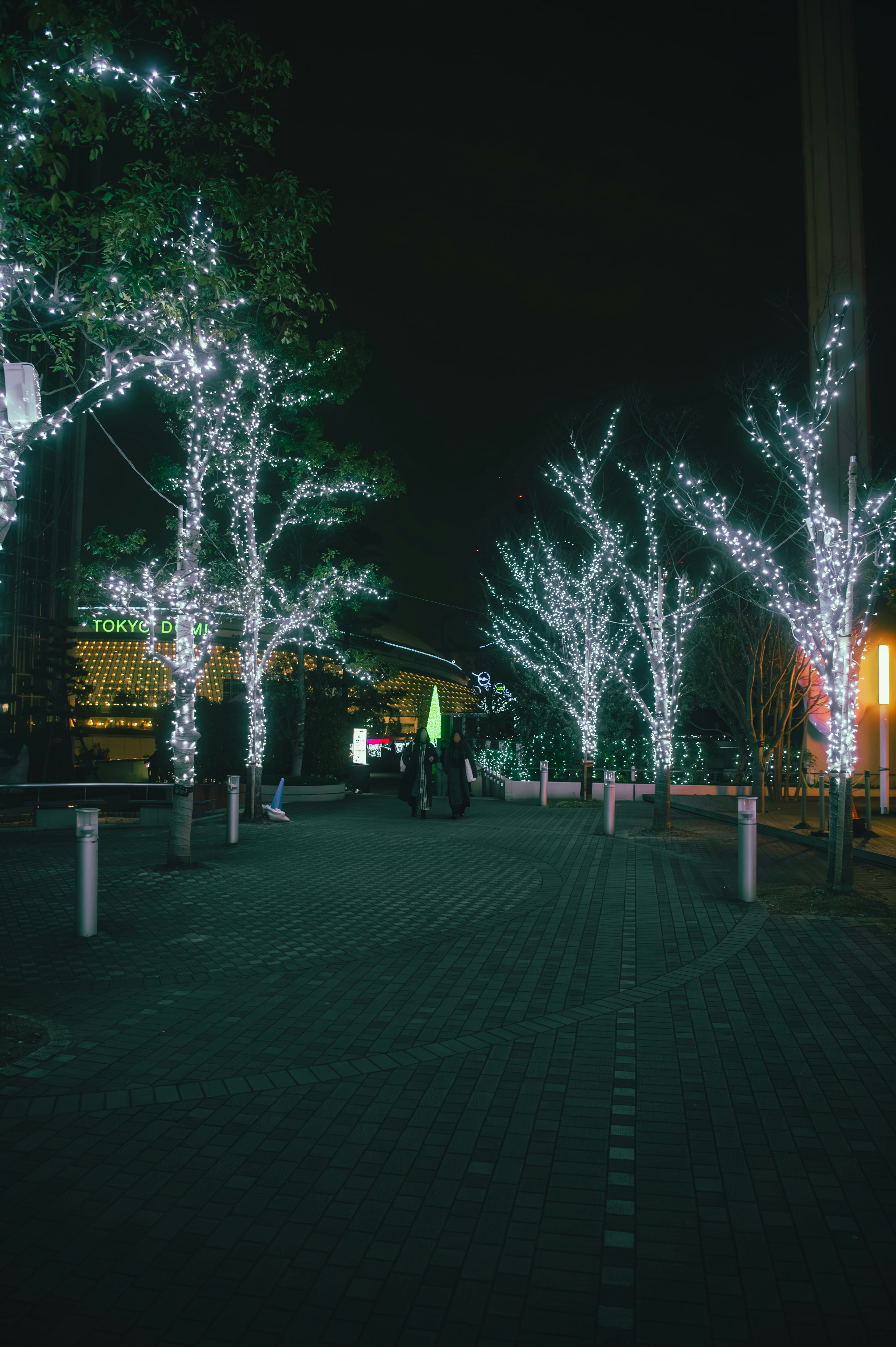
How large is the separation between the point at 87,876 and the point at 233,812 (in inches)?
243

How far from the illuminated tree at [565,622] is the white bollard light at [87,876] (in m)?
12.9

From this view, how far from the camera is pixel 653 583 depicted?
53.8 feet

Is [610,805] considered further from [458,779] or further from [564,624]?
[564,624]

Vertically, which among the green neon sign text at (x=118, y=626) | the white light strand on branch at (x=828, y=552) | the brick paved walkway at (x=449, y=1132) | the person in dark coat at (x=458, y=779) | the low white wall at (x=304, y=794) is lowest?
the brick paved walkway at (x=449, y=1132)

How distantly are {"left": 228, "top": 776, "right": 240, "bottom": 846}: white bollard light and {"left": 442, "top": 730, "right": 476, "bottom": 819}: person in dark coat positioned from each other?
592cm

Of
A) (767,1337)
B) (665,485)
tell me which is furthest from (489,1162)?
(665,485)

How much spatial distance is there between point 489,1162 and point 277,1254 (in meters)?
1.08

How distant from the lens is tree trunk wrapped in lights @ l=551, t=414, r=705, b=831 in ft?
53.7

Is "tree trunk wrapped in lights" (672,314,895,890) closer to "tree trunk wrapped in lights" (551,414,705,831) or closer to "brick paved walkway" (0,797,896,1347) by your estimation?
"brick paved walkway" (0,797,896,1347)

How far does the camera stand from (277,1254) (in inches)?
128

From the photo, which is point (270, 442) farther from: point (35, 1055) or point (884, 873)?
point (35, 1055)

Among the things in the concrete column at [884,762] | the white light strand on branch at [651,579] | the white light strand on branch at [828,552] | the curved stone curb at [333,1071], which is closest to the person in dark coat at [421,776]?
the white light strand on branch at [651,579]

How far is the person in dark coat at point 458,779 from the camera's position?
62.9 feet

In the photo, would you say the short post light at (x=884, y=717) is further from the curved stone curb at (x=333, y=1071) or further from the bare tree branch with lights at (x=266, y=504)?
the curved stone curb at (x=333, y=1071)
